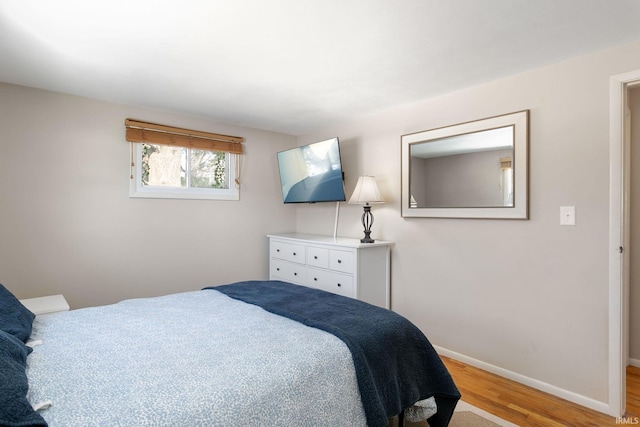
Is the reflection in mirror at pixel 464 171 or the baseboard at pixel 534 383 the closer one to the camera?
the baseboard at pixel 534 383

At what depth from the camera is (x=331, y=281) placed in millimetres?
3164

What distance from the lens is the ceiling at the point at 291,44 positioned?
1665 millimetres

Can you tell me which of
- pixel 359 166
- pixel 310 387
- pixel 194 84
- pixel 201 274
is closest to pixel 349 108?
pixel 359 166

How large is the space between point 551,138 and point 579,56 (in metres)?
0.51

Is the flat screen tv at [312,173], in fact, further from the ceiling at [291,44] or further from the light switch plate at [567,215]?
the light switch plate at [567,215]

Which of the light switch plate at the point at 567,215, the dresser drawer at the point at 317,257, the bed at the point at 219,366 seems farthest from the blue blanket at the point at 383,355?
the light switch plate at the point at 567,215

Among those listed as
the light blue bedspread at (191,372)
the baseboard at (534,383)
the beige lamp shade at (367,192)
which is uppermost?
the beige lamp shade at (367,192)

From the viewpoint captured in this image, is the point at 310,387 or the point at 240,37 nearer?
the point at 310,387

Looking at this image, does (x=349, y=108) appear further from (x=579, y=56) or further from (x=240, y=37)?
(x=579, y=56)

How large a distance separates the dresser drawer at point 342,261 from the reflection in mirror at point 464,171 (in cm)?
76

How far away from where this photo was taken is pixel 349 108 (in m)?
3.27

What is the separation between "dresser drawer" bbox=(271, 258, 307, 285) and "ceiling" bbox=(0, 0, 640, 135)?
1.69 m

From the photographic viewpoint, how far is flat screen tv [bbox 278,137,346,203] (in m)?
3.48

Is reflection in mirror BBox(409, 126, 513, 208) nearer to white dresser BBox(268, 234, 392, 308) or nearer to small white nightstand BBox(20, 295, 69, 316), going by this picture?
white dresser BBox(268, 234, 392, 308)
